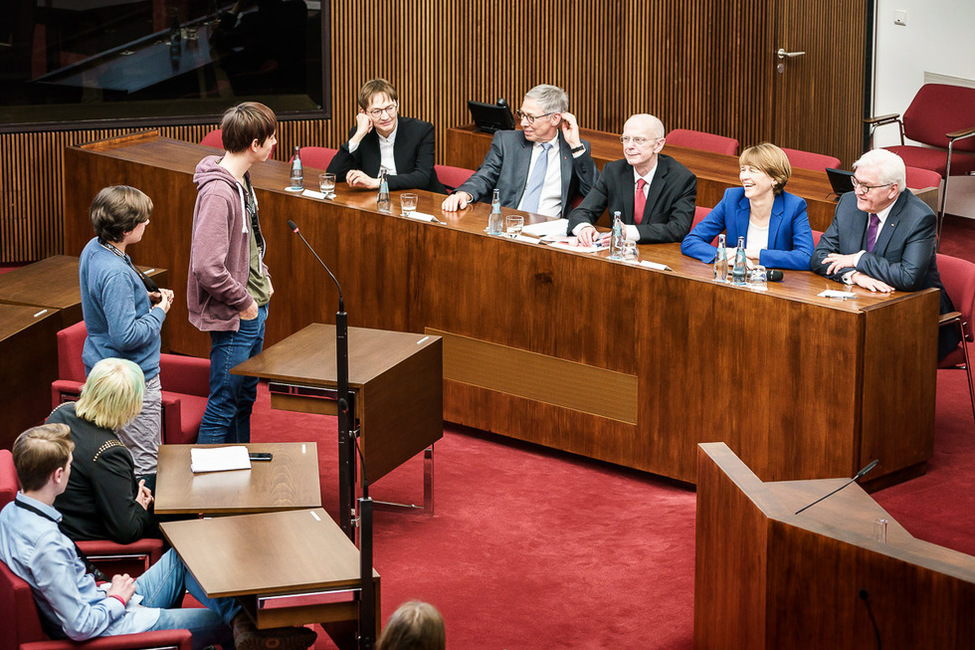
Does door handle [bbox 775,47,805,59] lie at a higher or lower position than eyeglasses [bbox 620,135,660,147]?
higher

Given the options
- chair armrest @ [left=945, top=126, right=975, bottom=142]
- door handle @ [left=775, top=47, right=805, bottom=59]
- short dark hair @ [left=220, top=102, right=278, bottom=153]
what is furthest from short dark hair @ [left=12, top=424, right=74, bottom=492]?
door handle @ [left=775, top=47, right=805, bottom=59]

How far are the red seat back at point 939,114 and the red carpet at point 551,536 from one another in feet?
11.7

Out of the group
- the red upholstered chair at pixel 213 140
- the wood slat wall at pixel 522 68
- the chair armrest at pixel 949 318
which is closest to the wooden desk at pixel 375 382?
the chair armrest at pixel 949 318

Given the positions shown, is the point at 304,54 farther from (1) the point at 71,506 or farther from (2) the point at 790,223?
(1) the point at 71,506

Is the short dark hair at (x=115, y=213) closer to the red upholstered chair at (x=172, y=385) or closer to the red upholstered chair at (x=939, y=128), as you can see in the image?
the red upholstered chair at (x=172, y=385)

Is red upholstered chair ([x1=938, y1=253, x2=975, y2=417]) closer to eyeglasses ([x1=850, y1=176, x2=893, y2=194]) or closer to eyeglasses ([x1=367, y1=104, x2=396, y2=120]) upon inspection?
eyeglasses ([x1=850, y1=176, x2=893, y2=194])

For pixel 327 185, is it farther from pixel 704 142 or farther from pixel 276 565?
pixel 276 565

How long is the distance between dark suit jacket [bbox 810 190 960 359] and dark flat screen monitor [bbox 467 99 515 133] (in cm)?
337

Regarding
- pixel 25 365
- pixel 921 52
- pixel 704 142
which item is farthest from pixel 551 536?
pixel 921 52

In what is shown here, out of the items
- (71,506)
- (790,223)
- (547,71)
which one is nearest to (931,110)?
(547,71)

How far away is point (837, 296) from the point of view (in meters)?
5.00

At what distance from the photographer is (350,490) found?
14.4 ft

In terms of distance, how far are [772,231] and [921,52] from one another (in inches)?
206

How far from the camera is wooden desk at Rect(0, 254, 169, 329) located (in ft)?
19.2
